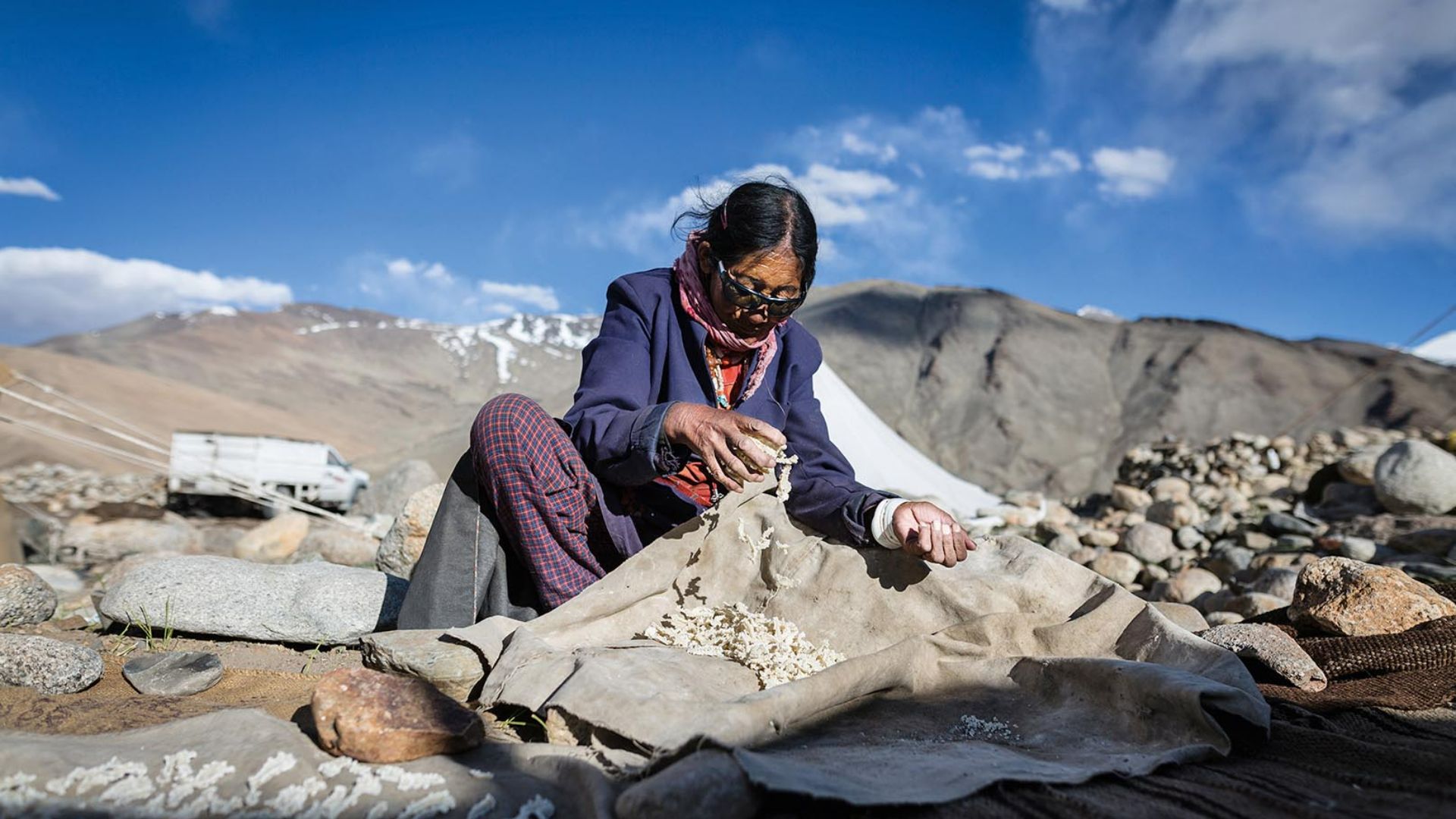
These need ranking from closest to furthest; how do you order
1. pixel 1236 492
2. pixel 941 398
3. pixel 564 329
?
pixel 1236 492
pixel 941 398
pixel 564 329

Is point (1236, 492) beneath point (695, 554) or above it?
above

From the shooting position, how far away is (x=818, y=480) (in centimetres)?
248

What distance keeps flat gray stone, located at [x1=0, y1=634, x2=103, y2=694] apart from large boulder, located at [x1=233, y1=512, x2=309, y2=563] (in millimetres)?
3930

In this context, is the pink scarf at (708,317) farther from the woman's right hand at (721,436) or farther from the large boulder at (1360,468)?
the large boulder at (1360,468)

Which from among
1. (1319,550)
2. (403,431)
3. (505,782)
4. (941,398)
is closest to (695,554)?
(505,782)

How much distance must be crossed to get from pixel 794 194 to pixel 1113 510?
7.43 m

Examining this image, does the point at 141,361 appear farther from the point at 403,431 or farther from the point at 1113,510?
the point at 1113,510

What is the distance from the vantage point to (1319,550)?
5238 millimetres

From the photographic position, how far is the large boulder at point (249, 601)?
279cm

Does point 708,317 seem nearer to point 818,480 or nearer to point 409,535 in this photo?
point 818,480

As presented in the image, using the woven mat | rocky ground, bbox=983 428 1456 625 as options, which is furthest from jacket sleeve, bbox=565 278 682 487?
rocky ground, bbox=983 428 1456 625

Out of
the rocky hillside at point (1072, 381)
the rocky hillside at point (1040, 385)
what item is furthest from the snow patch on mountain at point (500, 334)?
the rocky hillside at point (1072, 381)

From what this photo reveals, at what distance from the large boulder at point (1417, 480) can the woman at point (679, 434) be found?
5680 millimetres

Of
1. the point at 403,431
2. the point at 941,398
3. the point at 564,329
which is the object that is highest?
the point at 564,329
